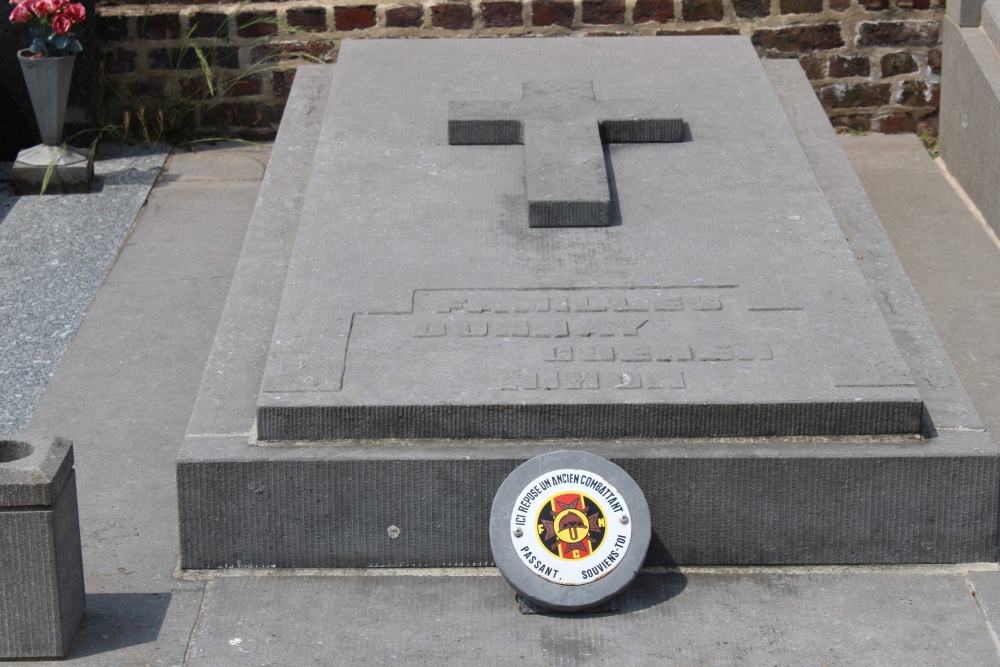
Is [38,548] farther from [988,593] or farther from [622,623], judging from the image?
[988,593]

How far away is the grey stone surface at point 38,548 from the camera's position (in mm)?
→ 2881

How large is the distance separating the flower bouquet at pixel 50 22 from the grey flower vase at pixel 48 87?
50mm

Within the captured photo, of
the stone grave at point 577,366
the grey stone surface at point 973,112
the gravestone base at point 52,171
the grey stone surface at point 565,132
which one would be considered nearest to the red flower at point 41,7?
the gravestone base at point 52,171

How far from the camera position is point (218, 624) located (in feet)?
10.5

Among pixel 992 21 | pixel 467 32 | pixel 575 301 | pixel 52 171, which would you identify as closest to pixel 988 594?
pixel 575 301

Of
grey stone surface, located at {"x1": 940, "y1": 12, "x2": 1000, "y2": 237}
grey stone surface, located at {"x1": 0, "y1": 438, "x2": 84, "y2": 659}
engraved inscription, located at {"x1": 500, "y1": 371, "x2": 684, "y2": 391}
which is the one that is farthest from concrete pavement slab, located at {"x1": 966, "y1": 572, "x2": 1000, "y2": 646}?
grey stone surface, located at {"x1": 940, "y1": 12, "x2": 1000, "y2": 237}

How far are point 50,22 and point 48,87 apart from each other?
26 centimetres

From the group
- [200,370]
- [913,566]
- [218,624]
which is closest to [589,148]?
[200,370]

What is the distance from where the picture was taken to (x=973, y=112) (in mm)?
5641

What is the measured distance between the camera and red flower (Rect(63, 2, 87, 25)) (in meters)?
5.58

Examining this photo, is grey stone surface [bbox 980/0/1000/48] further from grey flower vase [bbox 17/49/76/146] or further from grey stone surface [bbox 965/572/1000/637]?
grey flower vase [bbox 17/49/76/146]

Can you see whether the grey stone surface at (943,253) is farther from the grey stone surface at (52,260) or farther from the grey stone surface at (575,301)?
the grey stone surface at (52,260)

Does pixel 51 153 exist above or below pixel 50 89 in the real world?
below

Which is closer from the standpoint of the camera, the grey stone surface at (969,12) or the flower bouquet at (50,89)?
the flower bouquet at (50,89)
